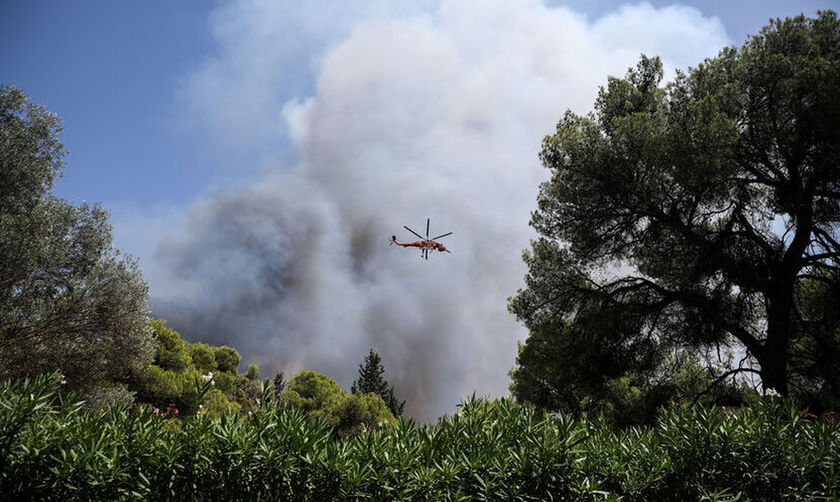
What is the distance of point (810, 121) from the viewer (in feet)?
41.2

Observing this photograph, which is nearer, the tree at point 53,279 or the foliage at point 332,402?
the tree at point 53,279

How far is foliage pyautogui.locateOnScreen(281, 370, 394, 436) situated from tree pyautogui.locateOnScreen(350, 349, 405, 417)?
16.1 m

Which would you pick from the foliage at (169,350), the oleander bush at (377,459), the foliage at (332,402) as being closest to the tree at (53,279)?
the foliage at (169,350)

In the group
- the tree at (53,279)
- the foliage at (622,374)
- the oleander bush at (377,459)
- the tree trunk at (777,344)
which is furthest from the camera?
the foliage at (622,374)

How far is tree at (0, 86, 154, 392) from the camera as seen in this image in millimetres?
10523

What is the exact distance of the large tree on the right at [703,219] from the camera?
40.5 ft

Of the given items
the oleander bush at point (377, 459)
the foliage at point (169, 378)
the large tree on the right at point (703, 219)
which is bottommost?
the oleander bush at point (377, 459)

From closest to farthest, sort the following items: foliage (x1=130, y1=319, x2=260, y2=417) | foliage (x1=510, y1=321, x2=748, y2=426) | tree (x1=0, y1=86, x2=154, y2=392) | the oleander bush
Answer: the oleander bush < tree (x1=0, y1=86, x2=154, y2=392) < foliage (x1=510, y1=321, x2=748, y2=426) < foliage (x1=130, y1=319, x2=260, y2=417)

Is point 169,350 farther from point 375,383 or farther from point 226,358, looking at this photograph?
point 375,383

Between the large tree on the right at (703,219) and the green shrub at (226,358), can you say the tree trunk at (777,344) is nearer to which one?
the large tree on the right at (703,219)

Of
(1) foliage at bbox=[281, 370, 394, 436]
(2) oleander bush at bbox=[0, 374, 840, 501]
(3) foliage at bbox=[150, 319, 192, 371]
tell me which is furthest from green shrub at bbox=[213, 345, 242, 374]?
(2) oleander bush at bbox=[0, 374, 840, 501]

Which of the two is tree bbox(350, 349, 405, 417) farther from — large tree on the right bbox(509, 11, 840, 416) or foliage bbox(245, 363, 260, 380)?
large tree on the right bbox(509, 11, 840, 416)

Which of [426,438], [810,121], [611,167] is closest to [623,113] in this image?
[611,167]

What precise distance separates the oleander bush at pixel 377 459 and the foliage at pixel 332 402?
3273 cm
